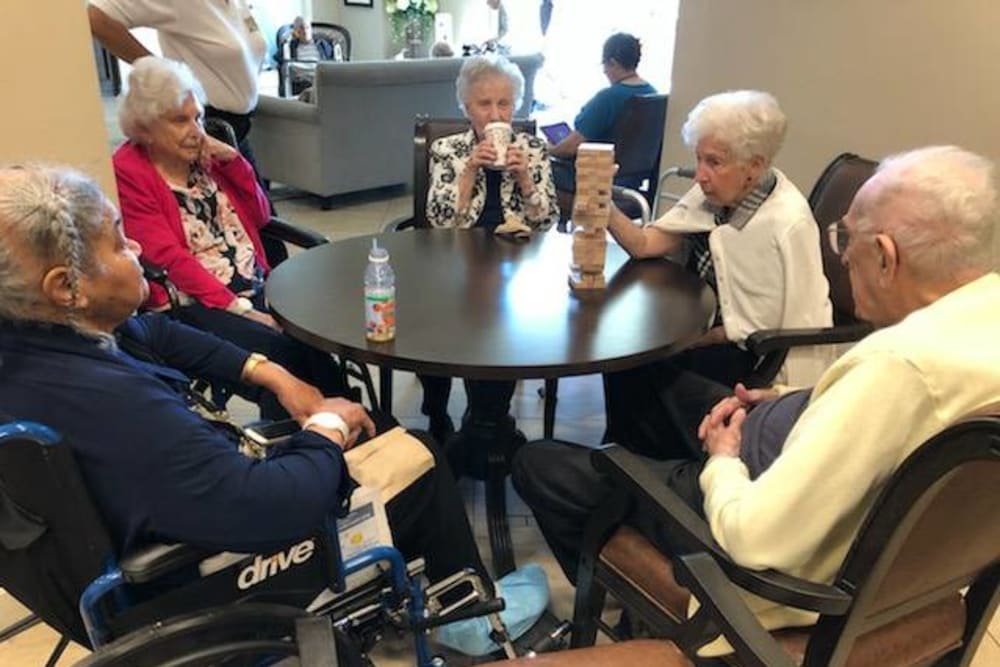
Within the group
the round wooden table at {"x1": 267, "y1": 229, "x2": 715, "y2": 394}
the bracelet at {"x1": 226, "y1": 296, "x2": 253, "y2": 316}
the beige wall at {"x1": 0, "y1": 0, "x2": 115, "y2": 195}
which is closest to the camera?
the round wooden table at {"x1": 267, "y1": 229, "x2": 715, "y2": 394}

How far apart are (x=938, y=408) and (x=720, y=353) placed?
110 cm

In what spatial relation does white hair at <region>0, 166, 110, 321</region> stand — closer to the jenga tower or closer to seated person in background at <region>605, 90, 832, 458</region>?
the jenga tower

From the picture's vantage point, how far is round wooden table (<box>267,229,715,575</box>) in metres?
1.50

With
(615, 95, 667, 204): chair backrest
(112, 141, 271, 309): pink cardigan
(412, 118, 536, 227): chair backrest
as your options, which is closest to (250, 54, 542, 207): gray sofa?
(615, 95, 667, 204): chair backrest

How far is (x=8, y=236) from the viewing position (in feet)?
3.20

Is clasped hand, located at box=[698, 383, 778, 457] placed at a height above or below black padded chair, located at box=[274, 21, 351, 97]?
below

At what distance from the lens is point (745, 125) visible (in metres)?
1.83

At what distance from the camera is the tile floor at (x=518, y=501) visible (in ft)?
5.63

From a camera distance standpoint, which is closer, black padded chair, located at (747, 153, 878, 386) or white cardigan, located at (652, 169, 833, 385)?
white cardigan, located at (652, 169, 833, 385)

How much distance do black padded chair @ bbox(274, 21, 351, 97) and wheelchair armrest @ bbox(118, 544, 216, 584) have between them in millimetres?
6155

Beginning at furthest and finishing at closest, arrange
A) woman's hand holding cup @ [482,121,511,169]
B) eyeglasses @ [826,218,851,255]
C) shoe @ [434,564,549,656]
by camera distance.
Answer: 1. woman's hand holding cup @ [482,121,511,169]
2. shoe @ [434,564,549,656]
3. eyeglasses @ [826,218,851,255]

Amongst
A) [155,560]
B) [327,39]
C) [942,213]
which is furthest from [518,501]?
[327,39]

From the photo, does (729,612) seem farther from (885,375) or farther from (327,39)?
(327,39)

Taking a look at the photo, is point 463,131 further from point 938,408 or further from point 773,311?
point 938,408
